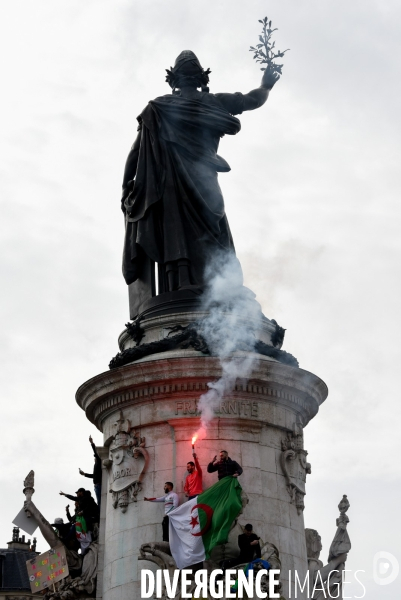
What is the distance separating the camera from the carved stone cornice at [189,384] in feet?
71.5

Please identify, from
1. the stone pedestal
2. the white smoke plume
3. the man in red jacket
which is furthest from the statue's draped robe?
the man in red jacket

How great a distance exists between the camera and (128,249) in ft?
84.6

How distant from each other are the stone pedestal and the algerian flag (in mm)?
535

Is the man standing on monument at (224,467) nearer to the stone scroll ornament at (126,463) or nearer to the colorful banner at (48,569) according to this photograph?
the stone scroll ornament at (126,463)

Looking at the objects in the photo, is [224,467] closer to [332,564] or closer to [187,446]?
[187,446]

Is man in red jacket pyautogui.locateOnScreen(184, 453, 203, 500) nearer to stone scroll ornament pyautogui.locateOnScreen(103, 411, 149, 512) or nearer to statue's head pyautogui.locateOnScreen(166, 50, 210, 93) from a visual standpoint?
stone scroll ornament pyautogui.locateOnScreen(103, 411, 149, 512)

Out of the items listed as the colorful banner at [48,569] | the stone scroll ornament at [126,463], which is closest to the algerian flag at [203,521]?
the stone scroll ornament at [126,463]

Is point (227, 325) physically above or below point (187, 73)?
below

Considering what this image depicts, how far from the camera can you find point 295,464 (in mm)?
22453

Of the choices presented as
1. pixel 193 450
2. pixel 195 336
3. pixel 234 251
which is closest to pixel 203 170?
pixel 234 251

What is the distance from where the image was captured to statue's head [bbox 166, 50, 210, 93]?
2686 cm

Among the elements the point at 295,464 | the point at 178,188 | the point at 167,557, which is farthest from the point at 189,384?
the point at 178,188

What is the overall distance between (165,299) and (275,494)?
16.7 ft

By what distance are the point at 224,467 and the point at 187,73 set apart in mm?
10605
